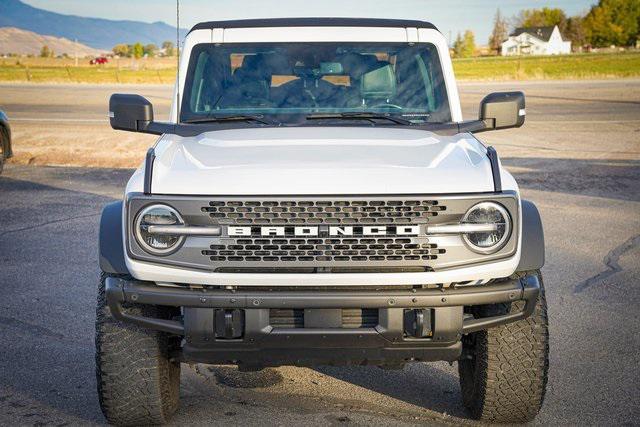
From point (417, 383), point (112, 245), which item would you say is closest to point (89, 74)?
point (417, 383)

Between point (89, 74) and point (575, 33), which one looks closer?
point (89, 74)

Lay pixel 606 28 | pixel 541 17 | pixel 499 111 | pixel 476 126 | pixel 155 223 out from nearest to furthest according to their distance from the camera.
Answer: pixel 155 223
pixel 476 126
pixel 499 111
pixel 606 28
pixel 541 17

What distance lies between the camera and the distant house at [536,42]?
544 ft

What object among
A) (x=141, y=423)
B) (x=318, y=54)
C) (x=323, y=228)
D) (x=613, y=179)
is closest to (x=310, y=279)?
(x=323, y=228)

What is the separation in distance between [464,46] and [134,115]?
483 feet

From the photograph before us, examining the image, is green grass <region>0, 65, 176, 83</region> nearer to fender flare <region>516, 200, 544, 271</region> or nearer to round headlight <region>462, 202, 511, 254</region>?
fender flare <region>516, 200, 544, 271</region>

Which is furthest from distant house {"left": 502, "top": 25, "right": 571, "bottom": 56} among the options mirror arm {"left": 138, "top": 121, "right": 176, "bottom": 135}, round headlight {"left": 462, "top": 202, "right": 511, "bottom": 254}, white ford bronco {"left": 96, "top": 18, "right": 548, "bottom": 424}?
round headlight {"left": 462, "top": 202, "right": 511, "bottom": 254}

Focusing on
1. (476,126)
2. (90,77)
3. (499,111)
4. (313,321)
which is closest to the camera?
(313,321)

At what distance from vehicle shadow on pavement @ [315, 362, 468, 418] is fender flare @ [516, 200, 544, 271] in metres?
0.98

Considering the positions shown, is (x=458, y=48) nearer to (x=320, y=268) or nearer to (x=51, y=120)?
(x=51, y=120)

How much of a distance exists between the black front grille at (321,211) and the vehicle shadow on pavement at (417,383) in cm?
131

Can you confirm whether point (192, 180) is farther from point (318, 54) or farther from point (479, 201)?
point (318, 54)

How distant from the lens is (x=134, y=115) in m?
5.16

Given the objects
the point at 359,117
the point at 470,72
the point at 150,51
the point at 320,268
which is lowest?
the point at 150,51
